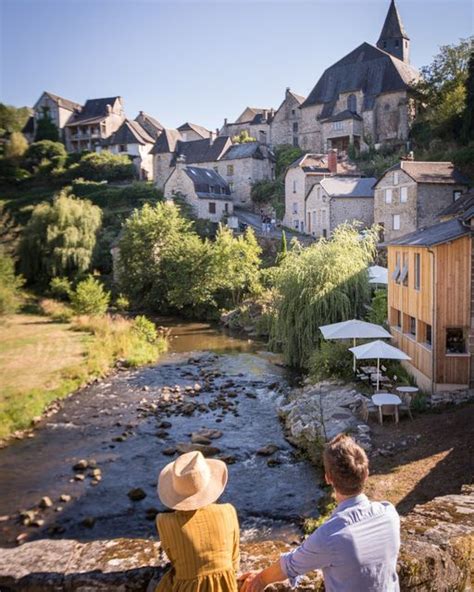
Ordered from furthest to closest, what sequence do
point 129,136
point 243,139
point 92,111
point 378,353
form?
point 92,111 < point 243,139 < point 129,136 < point 378,353

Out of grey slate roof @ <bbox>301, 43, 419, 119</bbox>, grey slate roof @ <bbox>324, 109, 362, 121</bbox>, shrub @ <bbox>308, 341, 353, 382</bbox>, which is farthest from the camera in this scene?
grey slate roof @ <bbox>324, 109, 362, 121</bbox>

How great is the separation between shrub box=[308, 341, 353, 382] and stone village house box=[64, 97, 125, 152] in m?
56.2

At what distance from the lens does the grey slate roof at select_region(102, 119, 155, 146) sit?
204 ft

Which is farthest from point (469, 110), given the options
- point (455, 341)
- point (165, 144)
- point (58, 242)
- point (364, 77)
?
point (165, 144)

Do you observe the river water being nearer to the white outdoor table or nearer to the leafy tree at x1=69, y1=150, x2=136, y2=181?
the white outdoor table

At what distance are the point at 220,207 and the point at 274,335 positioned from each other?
2907cm

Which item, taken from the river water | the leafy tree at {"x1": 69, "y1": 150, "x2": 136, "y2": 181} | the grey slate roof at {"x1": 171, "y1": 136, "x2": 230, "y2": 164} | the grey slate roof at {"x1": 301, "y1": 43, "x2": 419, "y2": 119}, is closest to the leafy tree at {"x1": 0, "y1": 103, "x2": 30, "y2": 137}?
the leafy tree at {"x1": 69, "y1": 150, "x2": 136, "y2": 181}

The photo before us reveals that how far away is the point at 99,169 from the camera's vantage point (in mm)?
58906

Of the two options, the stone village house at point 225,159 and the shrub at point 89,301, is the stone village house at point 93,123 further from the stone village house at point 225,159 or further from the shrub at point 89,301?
the shrub at point 89,301

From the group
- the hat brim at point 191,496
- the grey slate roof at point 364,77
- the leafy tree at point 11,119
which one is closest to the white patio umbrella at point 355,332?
the hat brim at point 191,496

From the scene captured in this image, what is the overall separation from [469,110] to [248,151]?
77.6ft

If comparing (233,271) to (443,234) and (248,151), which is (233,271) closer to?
(248,151)

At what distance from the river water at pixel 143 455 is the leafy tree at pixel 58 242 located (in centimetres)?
1864

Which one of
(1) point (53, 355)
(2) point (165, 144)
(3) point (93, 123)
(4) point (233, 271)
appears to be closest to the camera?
(1) point (53, 355)
